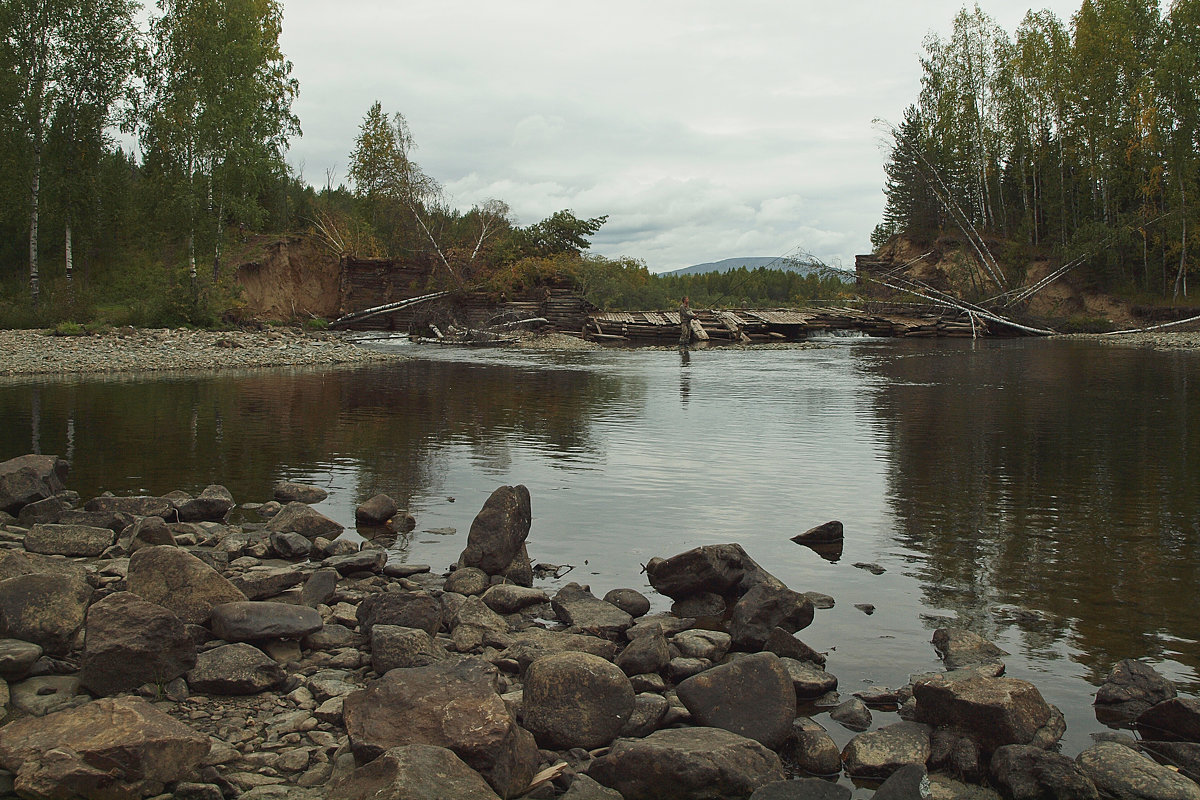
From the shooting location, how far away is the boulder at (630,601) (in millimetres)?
6148

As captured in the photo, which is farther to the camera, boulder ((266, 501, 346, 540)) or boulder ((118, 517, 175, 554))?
boulder ((266, 501, 346, 540))

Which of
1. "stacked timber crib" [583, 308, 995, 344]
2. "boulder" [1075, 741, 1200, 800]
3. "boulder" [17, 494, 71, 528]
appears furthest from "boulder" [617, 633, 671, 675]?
"stacked timber crib" [583, 308, 995, 344]

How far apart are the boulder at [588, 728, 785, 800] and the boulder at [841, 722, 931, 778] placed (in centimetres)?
39

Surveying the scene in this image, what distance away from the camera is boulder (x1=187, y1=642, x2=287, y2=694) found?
183 inches

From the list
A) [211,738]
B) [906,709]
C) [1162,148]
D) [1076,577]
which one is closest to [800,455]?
[1076,577]

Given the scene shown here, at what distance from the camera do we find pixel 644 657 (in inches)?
198

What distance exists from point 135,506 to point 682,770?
6.88 m

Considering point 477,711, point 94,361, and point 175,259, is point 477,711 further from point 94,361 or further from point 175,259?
point 175,259

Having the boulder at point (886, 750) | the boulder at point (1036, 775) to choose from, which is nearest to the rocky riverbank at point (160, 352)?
the boulder at point (886, 750)

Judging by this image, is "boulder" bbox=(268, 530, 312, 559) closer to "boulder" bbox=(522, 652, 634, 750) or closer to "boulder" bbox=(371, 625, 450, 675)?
"boulder" bbox=(371, 625, 450, 675)

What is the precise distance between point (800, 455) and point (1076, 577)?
5812 mm

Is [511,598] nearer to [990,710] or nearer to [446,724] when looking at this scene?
[446,724]

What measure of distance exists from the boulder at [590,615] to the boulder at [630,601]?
114mm

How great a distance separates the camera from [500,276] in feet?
161
